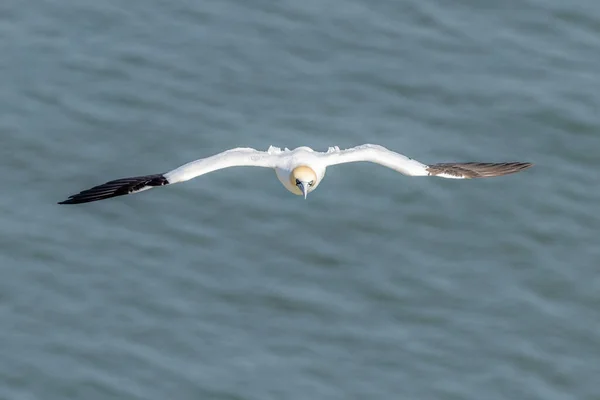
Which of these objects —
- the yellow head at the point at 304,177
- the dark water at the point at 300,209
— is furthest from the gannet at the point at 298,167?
the dark water at the point at 300,209

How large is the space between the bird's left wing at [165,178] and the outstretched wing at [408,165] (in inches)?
51.1

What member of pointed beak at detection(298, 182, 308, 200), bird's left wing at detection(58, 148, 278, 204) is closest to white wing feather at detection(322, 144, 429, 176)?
pointed beak at detection(298, 182, 308, 200)

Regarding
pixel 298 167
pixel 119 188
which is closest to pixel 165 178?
pixel 119 188

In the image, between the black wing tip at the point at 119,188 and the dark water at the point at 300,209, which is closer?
the black wing tip at the point at 119,188

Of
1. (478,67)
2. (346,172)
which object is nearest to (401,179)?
(346,172)

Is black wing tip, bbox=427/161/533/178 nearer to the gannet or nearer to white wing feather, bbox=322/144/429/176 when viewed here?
the gannet

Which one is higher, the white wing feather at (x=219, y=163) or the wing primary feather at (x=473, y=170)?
the wing primary feather at (x=473, y=170)

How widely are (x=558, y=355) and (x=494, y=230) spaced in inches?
120

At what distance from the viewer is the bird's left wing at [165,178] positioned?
92.4ft

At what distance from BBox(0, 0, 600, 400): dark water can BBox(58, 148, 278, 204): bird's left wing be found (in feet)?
12.9

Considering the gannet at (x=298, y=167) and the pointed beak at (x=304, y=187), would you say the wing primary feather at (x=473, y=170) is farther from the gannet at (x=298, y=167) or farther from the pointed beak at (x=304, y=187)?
the pointed beak at (x=304, y=187)

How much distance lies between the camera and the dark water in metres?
31.2

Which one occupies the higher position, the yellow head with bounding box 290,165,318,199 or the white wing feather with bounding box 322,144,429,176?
the white wing feather with bounding box 322,144,429,176

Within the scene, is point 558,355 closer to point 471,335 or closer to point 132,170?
point 471,335
